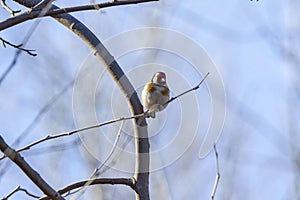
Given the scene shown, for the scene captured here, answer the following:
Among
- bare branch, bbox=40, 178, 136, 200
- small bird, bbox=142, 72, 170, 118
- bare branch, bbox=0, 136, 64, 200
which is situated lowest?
bare branch, bbox=0, 136, 64, 200

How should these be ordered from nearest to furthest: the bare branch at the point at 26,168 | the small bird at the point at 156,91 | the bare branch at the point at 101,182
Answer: the bare branch at the point at 26,168, the bare branch at the point at 101,182, the small bird at the point at 156,91

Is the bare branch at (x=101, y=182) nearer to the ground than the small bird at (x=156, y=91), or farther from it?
nearer to the ground

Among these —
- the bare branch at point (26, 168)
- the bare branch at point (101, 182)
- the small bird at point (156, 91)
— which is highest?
the small bird at point (156, 91)

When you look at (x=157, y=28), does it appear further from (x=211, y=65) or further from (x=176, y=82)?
(x=211, y=65)

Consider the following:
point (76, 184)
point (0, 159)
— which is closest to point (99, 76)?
point (76, 184)

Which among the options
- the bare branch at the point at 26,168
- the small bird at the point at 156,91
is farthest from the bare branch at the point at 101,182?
the small bird at the point at 156,91

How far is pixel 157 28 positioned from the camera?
185cm

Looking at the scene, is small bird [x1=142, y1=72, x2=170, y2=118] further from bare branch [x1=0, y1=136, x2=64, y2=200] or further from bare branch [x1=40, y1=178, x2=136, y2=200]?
bare branch [x1=0, y1=136, x2=64, y2=200]

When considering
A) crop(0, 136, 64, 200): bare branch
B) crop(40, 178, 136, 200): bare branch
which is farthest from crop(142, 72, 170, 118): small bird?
crop(0, 136, 64, 200): bare branch

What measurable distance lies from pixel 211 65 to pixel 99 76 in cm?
40

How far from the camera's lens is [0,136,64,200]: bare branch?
97 centimetres

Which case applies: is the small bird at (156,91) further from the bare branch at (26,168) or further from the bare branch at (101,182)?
the bare branch at (26,168)

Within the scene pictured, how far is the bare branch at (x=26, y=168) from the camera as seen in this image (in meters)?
0.97

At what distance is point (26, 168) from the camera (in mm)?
1005
